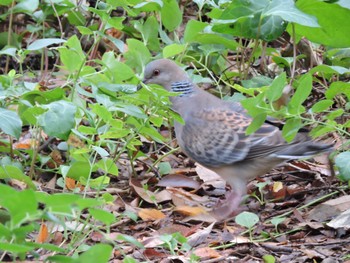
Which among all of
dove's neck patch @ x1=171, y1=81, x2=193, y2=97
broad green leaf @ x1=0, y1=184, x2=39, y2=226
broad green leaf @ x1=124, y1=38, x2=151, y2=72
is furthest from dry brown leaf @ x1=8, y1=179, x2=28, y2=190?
broad green leaf @ x1=0, y1=184, x2=39, y2=226

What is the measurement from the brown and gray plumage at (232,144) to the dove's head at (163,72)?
24cm

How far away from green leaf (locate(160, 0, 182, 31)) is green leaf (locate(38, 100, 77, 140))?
1.95 m

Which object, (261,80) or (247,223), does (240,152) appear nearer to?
(247,223)

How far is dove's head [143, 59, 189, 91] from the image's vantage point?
5.69 m

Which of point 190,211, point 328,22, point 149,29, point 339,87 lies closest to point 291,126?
point 339,87

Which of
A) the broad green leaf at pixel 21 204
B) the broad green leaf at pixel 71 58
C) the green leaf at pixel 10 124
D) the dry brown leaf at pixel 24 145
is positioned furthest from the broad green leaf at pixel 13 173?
the broad green leaf at pixel 21 204

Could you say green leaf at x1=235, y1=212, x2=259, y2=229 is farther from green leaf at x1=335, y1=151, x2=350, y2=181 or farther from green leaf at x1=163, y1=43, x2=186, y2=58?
green leaf at x1=163, y1=43, x2=186, y2=58

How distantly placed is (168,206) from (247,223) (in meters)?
0.81

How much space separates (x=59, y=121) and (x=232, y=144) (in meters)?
1.18

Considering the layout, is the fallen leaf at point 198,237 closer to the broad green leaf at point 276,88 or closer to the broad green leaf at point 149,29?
the broad green leaf at point 276,88

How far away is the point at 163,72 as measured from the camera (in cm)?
570

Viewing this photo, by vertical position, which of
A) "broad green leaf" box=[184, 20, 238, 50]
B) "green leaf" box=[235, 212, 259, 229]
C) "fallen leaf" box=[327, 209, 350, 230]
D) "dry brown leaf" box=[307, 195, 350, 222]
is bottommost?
"dry brown leaf" box=[307, 195, 350, 222]

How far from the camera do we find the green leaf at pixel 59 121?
4379 millimetres

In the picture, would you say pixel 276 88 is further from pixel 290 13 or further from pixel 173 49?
pixel 173 49
